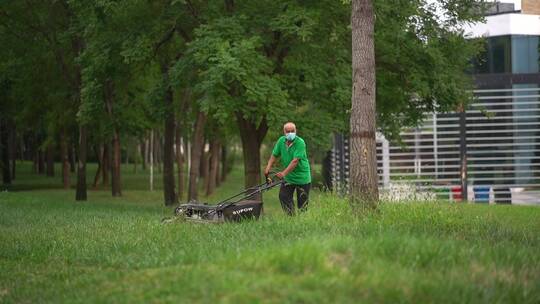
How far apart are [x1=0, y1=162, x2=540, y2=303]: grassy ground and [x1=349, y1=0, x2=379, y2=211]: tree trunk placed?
43cm

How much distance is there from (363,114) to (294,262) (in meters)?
5.44

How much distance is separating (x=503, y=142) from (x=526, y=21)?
19.7 ft

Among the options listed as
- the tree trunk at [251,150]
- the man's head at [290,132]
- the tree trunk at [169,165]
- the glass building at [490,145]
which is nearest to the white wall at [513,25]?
the glass building at [490,145]

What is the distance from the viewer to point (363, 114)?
11977 millimetres

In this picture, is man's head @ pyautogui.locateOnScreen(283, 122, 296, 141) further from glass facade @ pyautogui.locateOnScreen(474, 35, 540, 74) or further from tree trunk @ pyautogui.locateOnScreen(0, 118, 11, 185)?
tree trunk @ pyautogui.locateOnScreen(0, 118, 11, 185)

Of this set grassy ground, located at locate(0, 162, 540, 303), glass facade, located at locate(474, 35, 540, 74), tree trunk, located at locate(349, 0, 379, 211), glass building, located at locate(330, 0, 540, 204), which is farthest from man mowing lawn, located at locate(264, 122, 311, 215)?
glass facade, located at locate(474, 35, 540, 74)

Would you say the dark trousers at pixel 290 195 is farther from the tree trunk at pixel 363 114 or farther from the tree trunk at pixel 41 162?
the tree trunk at pixel 41 162

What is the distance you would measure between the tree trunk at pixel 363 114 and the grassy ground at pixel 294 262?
43cm

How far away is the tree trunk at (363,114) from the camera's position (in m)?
12.0

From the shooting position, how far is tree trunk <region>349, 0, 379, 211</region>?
11969 mm

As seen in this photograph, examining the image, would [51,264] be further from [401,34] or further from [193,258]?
[401,34]

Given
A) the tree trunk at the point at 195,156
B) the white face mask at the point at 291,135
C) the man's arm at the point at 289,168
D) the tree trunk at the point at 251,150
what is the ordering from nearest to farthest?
the man's arm at the point at 289,168 → the white face mask at the point at 291,135 → the tree trunk at the point at 251,150 → the tree trunk at the point at 195,156

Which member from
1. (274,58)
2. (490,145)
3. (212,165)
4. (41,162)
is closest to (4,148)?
(212,165)

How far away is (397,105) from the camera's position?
2311 cm
